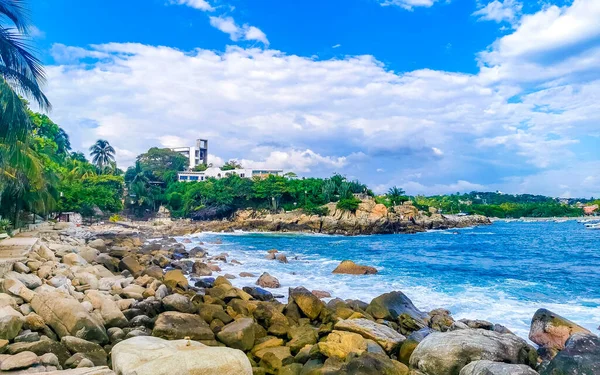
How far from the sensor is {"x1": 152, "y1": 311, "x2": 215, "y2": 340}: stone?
9242 mm

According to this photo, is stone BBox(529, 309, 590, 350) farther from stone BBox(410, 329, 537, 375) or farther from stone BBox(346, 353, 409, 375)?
stone BBox(346, 353, 409, 375)

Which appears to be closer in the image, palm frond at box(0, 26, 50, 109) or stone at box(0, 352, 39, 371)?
stone at box(0, 352, 39, 371)

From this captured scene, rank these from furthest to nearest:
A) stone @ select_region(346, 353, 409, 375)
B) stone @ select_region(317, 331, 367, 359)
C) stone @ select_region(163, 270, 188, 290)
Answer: stone @ select_region(163, 270, 188, 290)
stone @ select_region(317, 331, 367, 359)
stone @ select_region(346, 353, 409, 375)

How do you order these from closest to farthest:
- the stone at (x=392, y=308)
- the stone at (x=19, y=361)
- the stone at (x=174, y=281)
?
the stone at (x=19, y=361), the stone at (x=392, y=308), the stone at (x=174, y=281)

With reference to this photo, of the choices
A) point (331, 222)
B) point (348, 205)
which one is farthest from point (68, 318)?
point (348, 205)

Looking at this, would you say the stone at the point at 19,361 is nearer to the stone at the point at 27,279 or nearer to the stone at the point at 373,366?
the stone at the point at 27,279

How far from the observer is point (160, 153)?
283 ft

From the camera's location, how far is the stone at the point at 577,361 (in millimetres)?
5727

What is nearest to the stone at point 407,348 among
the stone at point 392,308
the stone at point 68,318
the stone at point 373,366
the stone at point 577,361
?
the stone at point 373,366

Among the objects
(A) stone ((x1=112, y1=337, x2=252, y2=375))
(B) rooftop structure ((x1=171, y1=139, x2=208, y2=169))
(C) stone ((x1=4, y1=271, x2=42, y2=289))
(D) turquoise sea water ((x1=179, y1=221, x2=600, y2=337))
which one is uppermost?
(B) rooftop structure ((x1=171, y1=139, x2=208, y2=169))

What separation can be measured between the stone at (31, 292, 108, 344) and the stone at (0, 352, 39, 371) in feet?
5.44

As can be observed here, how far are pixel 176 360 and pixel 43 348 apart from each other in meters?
3.73

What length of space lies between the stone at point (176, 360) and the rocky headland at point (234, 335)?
1cm

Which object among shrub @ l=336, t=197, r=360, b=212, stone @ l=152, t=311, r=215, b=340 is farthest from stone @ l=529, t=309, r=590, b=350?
shrub @ l=336, t=197, r=360, b=212
